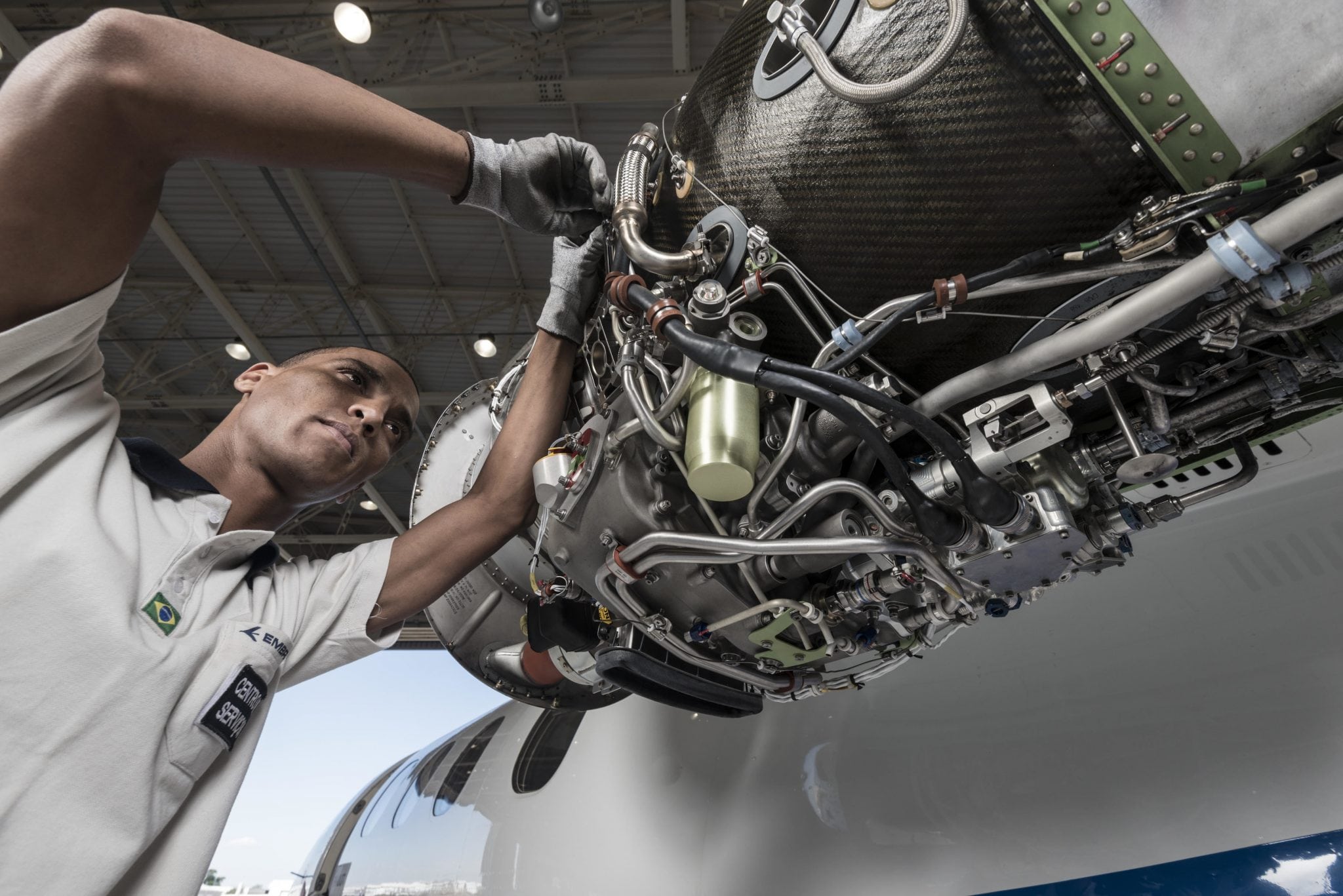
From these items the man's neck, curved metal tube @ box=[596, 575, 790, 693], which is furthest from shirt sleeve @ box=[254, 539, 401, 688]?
curved metal tube @ box=[596, 575, 790, 693]

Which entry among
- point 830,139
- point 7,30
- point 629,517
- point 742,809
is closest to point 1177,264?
point 830,139

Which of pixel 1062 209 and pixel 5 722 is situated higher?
pixel 1062 209

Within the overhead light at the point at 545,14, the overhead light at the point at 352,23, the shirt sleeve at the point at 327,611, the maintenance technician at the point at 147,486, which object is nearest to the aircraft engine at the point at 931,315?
the maintenance technician at the point at 147,486

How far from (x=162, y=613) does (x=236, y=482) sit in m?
0.52

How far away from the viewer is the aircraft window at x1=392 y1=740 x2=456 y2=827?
349 cm

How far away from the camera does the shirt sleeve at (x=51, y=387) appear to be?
4.05ft

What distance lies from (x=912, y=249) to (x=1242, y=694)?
4.13 feet

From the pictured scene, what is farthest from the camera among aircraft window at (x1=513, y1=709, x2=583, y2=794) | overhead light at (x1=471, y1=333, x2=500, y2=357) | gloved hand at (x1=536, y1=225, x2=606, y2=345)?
overhead light at (x1=471, y1=333, x2=500, y2=357)

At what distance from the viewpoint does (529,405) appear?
1.83 metres

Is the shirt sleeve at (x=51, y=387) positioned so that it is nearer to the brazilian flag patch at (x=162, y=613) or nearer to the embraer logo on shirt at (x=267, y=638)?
the brazilian flag patch at (x=162, y=613)

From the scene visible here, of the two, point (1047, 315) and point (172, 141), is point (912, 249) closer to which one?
point (1047, 315)

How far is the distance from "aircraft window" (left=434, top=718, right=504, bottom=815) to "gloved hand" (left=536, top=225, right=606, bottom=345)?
2.33 metres

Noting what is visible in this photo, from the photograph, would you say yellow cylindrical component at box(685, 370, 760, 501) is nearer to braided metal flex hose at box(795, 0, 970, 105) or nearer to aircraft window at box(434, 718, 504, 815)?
braided metal flex hose at box(795, 0, 970, 105)

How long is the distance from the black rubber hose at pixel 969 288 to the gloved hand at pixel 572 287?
804mm
